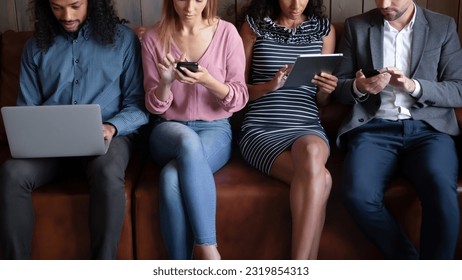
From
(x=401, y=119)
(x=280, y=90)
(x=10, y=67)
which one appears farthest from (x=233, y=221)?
(x=10, y=67)

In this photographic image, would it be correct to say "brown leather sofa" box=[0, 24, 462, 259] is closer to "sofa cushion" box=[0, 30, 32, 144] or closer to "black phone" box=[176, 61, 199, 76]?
"black phone" box=[176, 61, 199, 76]

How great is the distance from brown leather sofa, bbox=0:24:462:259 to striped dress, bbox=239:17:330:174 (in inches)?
7.8

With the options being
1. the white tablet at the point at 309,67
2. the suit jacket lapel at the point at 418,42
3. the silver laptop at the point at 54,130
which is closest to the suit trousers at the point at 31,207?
the silver laptop at the point at 54,130

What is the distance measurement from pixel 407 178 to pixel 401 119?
198mm

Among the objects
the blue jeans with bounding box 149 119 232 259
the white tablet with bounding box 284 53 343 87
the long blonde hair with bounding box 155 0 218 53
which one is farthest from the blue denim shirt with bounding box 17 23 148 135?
the white tablet with bounding box 284 53 343 87

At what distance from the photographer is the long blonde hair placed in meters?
1.75

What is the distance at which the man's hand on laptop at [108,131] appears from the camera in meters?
1.66

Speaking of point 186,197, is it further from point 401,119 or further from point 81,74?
point 401,119

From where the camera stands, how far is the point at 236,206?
1.62m

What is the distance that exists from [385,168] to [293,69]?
38 centimetres

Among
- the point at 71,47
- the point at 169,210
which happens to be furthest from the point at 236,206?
the point at 71,47
